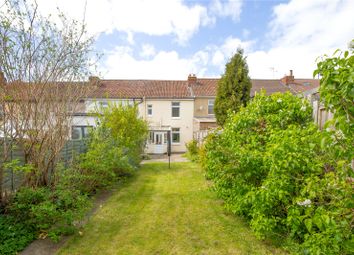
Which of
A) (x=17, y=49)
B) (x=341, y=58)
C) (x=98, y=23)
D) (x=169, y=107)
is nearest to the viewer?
(x=341, y=58)

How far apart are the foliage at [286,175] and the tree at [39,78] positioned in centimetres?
336

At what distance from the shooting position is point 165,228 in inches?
178

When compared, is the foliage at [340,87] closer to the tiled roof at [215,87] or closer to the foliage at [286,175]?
the foliage at [286,175]

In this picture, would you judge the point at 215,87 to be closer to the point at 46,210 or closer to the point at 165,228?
the point at 165,228

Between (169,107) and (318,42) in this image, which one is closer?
(318,42)

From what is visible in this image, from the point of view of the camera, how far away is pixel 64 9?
Answer: 4715 mm

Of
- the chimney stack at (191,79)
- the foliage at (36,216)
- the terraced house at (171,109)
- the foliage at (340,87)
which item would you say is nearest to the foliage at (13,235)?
the foliage at (36,216)

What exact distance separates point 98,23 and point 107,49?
736 mm

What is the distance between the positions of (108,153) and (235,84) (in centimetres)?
790

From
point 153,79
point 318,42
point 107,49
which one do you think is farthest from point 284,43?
point 153,79

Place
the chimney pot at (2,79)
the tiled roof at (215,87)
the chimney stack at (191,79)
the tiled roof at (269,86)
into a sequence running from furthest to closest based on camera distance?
the tiled roof at (269,86) → the chimney stack at (191,79) → the tiled roof at (215,87) → the chimney pot at (2,79)

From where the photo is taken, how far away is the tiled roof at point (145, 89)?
792 inches

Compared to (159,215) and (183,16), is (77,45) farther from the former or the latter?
(183,16)

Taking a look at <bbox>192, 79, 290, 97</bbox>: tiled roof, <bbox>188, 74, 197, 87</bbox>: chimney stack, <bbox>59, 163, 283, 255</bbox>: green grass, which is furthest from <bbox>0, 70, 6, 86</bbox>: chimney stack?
<bbox>188, 74, 197, 87</bbox>: chimney stack
